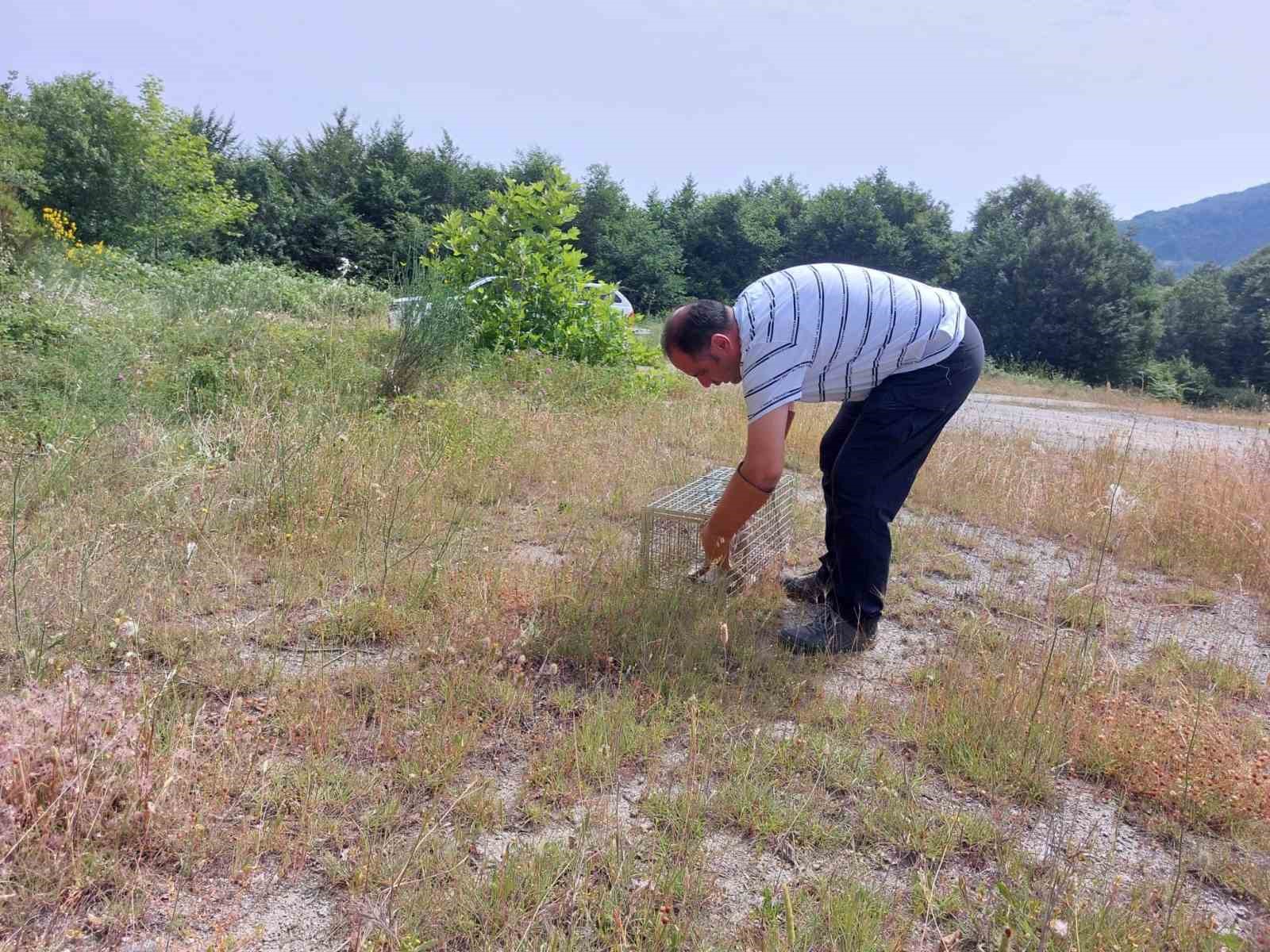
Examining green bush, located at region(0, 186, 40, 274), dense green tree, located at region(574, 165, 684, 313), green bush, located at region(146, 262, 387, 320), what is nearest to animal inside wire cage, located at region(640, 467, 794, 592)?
green bush, located at region(146, 262, 387, 320)

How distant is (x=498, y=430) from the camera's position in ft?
17.6

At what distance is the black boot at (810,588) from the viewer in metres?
3.46

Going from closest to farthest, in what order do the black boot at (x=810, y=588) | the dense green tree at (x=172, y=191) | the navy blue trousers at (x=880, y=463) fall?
1. the navy blue trousers at (x=880, y=463)
2. the black boot at (x=810, y=588)
3. the dense green tree at (x=172, y=191)

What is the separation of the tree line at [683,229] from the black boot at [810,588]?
69.2ft

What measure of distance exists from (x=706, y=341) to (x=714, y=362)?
0.08 m

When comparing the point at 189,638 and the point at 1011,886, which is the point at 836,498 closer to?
the point at 1011,886

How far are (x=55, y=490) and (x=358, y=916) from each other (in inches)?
116

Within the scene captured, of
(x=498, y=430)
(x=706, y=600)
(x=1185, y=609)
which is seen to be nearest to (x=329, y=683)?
(x=706, y=600)

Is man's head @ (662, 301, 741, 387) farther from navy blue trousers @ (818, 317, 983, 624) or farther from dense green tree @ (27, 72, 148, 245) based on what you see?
dense green tree @ (27, 72, 148, 245)

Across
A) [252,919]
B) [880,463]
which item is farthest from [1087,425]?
[252,919]

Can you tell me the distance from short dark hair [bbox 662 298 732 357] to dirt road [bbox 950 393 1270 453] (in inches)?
243

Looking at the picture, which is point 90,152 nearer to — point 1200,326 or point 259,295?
point 259,295

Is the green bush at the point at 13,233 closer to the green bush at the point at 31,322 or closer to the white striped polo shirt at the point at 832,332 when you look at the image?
the green bush at the point at 31,322

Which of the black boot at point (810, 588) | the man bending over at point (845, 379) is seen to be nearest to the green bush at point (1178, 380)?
the black boot at point (810, 588)
